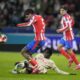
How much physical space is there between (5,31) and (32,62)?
1072cm

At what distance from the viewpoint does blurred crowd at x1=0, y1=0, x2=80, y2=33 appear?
2780 cm

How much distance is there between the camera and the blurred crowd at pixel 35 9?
27797mm

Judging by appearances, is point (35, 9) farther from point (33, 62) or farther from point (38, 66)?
point (38, 66)

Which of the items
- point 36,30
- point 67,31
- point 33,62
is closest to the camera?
point 33,62


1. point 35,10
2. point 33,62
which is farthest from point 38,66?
point 35,10

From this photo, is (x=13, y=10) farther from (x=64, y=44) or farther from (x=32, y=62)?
(x=32, y=62)

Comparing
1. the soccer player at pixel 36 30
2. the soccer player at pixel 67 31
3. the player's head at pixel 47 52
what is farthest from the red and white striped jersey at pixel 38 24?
the player's head at pixel 47 52

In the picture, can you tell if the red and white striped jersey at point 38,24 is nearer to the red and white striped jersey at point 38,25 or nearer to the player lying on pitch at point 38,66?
the red and white striped jersey at point 38,25

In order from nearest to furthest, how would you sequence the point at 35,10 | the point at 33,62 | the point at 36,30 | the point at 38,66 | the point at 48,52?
the point at 48,52, the point at 38,66, the point at 33,62, the point at 36,30, the point at 35,10

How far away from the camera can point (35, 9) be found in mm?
28219

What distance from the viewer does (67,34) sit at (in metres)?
18.0

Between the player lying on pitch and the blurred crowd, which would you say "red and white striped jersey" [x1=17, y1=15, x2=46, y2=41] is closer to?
the player lying on pitch

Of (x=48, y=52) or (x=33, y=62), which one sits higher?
(x=48, y=52)

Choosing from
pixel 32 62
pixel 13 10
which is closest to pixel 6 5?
pixel 13 10
